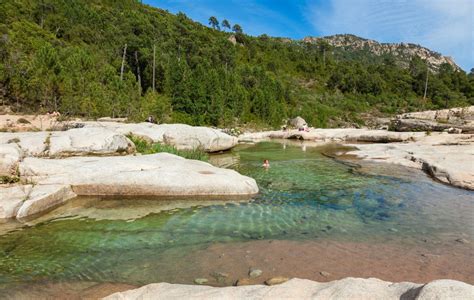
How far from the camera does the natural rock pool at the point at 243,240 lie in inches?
269

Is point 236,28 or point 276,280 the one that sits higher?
point 236,28

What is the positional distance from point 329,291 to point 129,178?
369 inches

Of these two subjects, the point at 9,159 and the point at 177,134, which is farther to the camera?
the point at 177,134

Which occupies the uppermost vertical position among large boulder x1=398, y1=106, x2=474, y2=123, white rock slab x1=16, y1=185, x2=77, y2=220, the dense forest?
the dense forest

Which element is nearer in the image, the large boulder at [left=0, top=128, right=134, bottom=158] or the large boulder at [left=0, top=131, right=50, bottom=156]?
the large boulder at [left=0, top=131, right=50, bottom=156]

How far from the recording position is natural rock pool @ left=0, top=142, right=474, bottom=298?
682cm

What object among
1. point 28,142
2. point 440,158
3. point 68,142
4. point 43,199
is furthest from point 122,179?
point 440,158

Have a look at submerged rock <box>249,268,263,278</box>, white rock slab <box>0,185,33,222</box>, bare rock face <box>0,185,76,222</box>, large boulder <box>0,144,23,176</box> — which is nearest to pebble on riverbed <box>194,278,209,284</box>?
submerged rock <box>249,268,263,278</box>

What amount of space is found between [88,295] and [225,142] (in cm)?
1977

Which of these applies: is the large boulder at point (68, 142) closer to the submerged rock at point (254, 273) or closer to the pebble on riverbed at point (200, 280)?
the pebble on riverbed at point (200, 280)

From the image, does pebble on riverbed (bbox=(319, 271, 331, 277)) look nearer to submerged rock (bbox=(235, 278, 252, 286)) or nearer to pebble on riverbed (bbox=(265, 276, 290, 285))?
pebble on riverbed (bbox=(265, 276, 290, 285))

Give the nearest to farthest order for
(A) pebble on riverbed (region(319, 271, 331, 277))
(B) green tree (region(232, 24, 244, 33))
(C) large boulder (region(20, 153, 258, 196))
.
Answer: (A) pebble on riverbed (region(319, 271, 331, 277)), (C) large boulder (region(20, 153, 258, 196)), (B) green tree (region(232, 24, 244, 33))

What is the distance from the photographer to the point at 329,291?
14.2ft

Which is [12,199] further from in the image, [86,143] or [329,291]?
[329,291]
